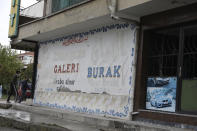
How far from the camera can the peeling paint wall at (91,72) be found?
10422mm

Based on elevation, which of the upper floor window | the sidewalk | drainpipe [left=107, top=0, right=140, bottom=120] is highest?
the upper floor window

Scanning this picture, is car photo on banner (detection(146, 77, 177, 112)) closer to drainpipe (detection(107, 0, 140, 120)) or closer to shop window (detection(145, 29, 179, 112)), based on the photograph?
shop window (detection(145, 29, 179, 112))

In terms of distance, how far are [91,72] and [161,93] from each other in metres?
3.54

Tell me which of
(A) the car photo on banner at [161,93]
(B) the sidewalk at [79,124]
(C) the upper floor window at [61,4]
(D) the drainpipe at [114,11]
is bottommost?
(B) the sidewalk at [79,124]

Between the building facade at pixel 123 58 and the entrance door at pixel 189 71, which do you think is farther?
the building facade at pixel 123 58

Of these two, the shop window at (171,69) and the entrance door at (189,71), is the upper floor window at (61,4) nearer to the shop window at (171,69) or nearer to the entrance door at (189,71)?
the shop window at (171,69)

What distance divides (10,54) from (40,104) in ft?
100

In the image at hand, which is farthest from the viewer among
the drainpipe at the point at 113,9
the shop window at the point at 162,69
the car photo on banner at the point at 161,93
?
the drainpipe at the point at 113,9

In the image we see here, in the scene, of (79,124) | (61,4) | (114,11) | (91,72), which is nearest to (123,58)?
(114,11)

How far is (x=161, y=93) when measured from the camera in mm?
9258

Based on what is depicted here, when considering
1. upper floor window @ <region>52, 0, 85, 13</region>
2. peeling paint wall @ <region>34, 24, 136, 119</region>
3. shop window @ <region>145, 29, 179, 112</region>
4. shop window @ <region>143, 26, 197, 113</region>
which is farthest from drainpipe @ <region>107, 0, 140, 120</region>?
upper floor window @ <region>52, 0, 85, 13</region>

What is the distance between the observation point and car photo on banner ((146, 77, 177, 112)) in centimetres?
885

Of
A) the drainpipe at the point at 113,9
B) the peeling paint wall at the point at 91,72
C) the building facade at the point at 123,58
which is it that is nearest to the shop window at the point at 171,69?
the building facade at the point at 123,58

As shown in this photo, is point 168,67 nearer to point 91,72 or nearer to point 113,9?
point 113,9
